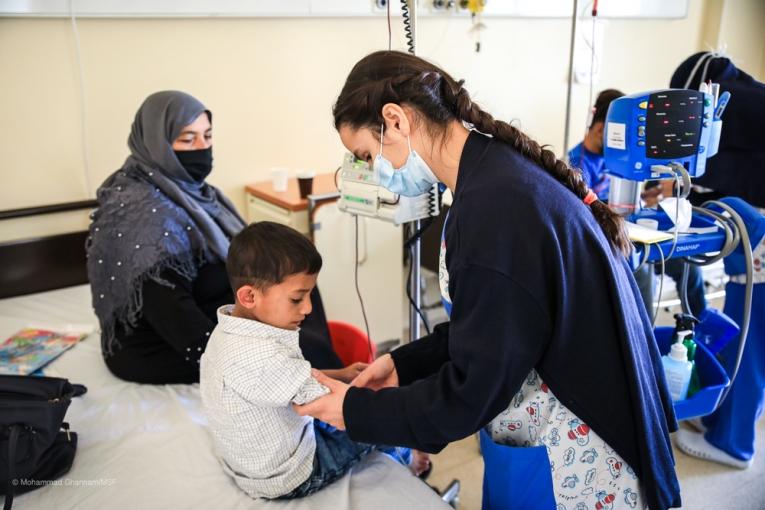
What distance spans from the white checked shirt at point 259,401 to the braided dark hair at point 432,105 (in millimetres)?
469

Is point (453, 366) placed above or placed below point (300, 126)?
below

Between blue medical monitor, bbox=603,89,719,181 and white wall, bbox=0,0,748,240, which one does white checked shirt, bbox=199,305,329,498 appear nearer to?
blue medical monitor, bbox=603,89,719,181

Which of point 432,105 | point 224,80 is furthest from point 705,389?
point 224,80

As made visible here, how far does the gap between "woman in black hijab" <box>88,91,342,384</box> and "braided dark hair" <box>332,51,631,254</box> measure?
0.91 metres

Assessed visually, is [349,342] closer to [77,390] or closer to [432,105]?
[77,390]

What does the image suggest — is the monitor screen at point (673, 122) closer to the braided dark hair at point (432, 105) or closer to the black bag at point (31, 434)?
the braided dark hair at point (432, 105)

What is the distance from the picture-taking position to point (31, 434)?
1.36 meters

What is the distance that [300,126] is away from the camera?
113 inches

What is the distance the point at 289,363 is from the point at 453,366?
0.36m

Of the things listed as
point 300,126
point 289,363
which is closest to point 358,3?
point 300,126

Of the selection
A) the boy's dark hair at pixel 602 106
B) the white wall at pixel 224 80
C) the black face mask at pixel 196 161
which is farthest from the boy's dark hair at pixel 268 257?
the boy's dark hair at pixel 602 106

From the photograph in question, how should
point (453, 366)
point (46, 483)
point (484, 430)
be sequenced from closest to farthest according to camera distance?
1. point (453, 366)
2. point (484, 430)
3. point (46, 483)

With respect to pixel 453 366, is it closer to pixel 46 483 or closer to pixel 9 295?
pixel 46 483

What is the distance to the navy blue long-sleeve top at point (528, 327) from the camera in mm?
891
